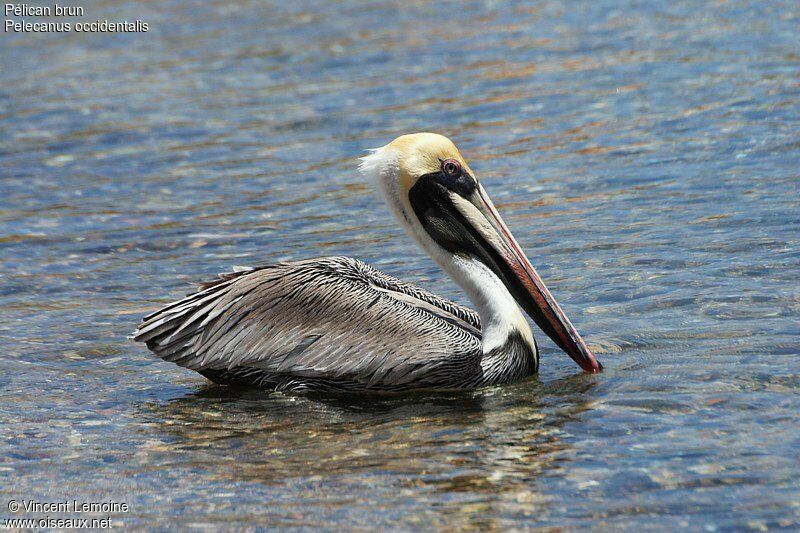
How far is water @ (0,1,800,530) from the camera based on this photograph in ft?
13.4

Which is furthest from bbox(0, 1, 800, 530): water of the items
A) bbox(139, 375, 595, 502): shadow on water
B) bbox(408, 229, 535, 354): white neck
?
bbox(408, 229, 535, 354): white neck

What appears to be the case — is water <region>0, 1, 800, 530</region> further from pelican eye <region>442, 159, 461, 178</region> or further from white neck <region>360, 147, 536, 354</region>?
pelican eye <region>442, 159, 461, 178</region>

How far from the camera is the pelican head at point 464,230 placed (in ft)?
16.9

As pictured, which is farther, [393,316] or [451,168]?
[451,168]

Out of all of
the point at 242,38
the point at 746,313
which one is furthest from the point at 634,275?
the point at 242,38

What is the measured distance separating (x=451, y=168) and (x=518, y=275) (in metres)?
0.50

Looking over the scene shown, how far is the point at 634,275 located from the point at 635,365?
44.1 inches

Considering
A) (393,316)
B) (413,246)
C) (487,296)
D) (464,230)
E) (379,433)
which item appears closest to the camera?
(379,433)

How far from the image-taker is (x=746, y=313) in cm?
536

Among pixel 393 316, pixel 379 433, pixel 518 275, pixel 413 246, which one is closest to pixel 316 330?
pixel 393 316

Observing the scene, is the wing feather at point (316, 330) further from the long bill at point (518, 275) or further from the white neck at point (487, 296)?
the long bill at point (518, 275)

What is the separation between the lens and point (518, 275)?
518 cm

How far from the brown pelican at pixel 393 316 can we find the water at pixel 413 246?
122 millimetres

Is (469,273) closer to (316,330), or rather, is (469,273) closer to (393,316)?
(393,316)
